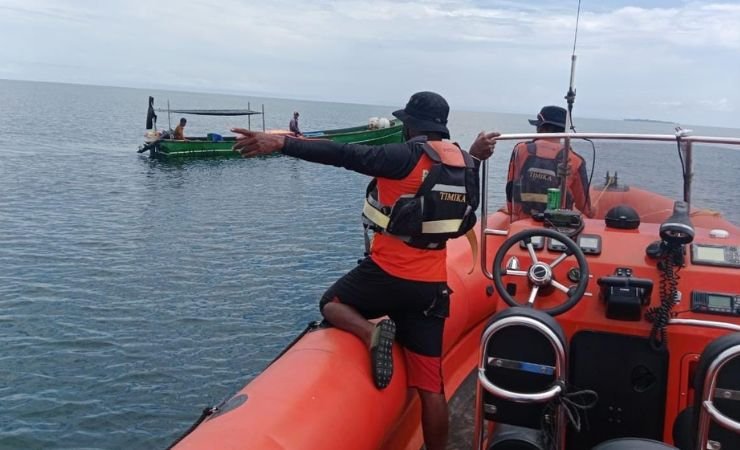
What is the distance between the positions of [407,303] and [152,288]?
7.96 meters

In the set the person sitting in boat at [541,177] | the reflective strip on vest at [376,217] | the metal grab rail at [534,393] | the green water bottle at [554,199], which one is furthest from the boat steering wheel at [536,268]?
the person sitting in boat at [541,177]

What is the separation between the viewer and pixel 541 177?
416 cm

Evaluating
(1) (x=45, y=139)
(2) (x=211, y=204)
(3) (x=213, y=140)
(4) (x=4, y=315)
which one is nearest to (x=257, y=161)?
(3) (x=213, y=140)

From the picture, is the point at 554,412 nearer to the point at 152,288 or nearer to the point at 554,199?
the point at 554,199

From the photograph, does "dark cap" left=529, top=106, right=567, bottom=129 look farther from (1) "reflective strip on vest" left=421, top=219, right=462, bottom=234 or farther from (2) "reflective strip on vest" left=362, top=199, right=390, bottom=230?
(2) "reflective strip on vest" left=362, top=199, right=390, bottom=230

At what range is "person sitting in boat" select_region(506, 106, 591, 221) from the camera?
3.95m

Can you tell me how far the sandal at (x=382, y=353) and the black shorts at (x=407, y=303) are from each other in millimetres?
121

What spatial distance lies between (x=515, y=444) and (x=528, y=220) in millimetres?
1528

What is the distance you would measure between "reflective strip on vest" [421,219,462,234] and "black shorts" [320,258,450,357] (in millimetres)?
274

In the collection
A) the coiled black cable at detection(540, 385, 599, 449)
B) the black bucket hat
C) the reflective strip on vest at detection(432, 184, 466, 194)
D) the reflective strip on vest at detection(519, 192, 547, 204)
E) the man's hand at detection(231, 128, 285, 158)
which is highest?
the black bucket hat

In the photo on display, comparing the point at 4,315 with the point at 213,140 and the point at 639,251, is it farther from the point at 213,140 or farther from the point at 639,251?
the point at 213,140

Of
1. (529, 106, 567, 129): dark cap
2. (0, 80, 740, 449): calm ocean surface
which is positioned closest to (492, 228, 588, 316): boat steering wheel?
(0, 80, 740, 449): calm ocean surface

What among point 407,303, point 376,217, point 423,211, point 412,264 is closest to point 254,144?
point 376,217

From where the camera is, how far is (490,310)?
550 centimetres
